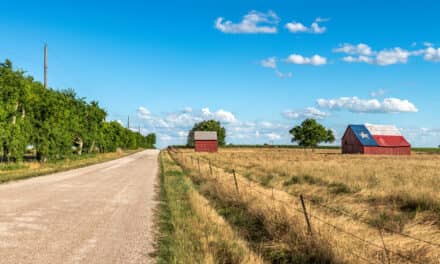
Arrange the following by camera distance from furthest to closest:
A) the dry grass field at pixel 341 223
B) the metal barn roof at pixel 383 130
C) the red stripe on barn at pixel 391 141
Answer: the metal barn roof at pixel 383 130, the red stripe on barn at pixel 391 141, the dry grass field at pixel 341 223

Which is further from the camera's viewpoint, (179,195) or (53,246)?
(179,195)

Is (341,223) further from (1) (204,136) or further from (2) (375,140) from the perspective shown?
(1) (204,136)

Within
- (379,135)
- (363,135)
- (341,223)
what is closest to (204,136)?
(363,135)

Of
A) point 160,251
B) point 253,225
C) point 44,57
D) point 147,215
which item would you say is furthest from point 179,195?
point 44,57

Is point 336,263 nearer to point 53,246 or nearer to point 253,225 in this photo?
point 253,225

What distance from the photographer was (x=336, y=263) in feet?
19.4

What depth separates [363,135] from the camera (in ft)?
231

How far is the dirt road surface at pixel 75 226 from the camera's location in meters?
6.30

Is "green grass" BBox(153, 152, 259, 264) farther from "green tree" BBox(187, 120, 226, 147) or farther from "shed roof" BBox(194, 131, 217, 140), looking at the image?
"green tree" BBox(187, 120, 226, 147)

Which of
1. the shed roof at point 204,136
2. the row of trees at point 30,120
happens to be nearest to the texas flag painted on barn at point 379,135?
the shed roof at point 204,136

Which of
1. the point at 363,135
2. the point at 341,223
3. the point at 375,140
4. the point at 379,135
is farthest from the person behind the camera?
the point at 379,135

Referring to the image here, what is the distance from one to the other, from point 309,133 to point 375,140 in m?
26.0

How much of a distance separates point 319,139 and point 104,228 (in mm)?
Answer: 91351

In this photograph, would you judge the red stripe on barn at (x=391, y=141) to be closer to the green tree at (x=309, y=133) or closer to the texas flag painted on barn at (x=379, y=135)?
the texas flag painted on barn at (x=379, y=135)
